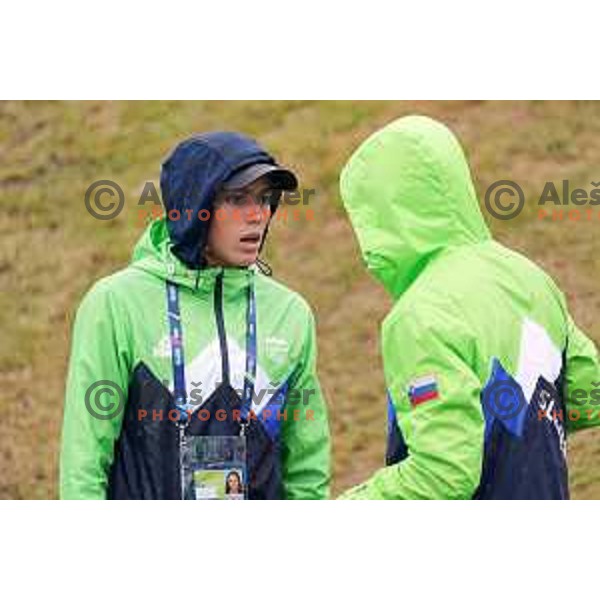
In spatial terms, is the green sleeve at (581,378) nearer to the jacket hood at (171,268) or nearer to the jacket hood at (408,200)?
the jacket hood at (408,200)

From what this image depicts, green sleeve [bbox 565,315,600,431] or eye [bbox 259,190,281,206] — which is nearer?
green sleeve [bbox 565,315,600,431]

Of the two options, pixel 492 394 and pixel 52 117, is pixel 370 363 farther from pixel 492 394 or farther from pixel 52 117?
pixel 492 394

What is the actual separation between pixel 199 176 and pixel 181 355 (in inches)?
17.6

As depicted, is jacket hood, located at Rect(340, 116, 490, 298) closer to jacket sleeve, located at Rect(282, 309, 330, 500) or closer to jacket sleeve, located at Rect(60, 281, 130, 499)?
jacket sleeve, located at Rect(282, 309, 330, 500)

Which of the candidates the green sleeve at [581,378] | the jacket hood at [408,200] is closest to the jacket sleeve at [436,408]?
the jacket hood at [408,200]

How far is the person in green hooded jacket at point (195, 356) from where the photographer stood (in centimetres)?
498

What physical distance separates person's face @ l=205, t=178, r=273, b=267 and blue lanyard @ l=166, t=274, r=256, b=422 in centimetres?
13

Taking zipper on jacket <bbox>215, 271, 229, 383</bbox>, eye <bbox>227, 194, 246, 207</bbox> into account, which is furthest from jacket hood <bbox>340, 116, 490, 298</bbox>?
zipper on jacket <bbox>215, 271, 229, 383</bbox>

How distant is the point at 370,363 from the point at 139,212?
1.67 meters

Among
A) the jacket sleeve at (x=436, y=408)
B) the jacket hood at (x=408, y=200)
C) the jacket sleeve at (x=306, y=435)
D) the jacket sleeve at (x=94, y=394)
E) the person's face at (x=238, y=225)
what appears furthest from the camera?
the jacket sleeve at (x=306, y=435)

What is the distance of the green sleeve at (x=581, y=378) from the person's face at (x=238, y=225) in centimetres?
79

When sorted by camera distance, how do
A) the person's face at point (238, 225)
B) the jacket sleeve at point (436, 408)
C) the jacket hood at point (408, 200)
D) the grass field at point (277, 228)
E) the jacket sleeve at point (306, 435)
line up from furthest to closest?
the grass field at point (277, 228) < the jacket sleeve at point (306, 435) < the person's face at point (238, 225) < the jacket hood at point (408, 200) < the jacket sleeve at point (436, 408)

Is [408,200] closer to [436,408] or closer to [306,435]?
[436,408]

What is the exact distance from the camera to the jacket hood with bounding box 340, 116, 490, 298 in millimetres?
4844
